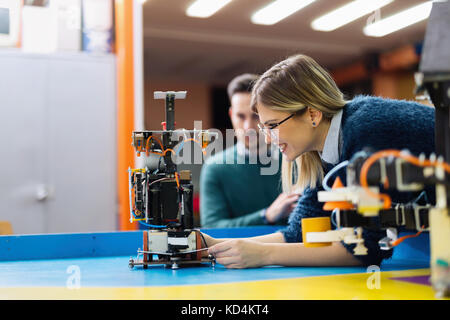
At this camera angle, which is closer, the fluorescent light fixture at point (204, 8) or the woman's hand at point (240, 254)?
the woman's hand at point (240, 254)

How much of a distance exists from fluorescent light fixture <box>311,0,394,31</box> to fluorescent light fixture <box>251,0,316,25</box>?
422 millimetres

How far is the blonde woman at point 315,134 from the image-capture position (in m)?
1.39

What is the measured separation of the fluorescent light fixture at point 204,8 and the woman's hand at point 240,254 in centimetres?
331

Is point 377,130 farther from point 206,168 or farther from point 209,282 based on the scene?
point 206,168

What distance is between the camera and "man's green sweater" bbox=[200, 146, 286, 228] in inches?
107

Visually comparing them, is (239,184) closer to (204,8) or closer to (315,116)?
(315,116)

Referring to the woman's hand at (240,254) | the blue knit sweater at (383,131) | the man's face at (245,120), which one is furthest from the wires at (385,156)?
the man's face at (245,120)

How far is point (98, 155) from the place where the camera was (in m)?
3.83

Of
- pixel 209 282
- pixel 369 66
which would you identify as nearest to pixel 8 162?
pixel 209 282

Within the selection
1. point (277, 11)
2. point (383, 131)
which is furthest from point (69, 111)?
point (383, 131)

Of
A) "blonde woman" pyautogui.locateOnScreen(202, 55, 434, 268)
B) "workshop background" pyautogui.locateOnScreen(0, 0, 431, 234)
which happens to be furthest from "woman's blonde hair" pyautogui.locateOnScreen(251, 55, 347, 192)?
"workshop background" pyautogui.locateOnScreen(0, 0, 431, 234)

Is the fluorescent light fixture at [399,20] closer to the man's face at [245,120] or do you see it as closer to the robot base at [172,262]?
the man's face at [245,120]

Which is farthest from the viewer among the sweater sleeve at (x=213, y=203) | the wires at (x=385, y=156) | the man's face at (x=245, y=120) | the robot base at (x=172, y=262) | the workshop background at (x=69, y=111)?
the workshop background at (x=69, y=111)
